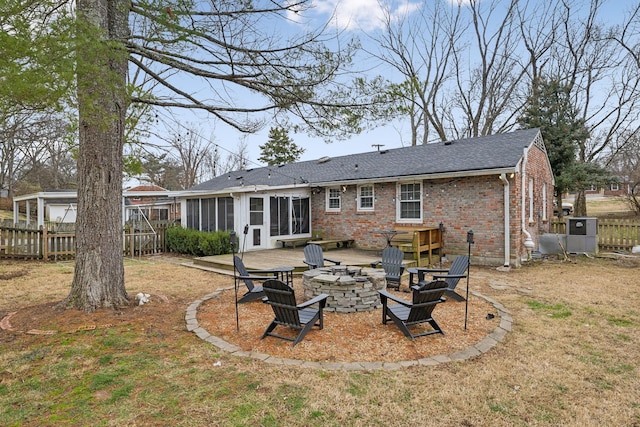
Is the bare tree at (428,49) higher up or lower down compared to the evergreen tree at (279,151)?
higher up

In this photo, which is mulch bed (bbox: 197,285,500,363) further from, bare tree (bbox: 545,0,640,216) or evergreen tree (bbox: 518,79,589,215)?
bare tree (bbox: 545,0,640,216)

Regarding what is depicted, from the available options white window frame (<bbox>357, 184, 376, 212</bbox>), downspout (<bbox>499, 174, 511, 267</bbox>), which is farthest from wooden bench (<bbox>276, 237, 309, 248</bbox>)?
downspout (<bbox>499, 174, 511, 267</bbox>)

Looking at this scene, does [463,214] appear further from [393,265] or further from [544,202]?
[544,202]

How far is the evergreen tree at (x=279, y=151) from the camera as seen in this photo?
32906 millimetres

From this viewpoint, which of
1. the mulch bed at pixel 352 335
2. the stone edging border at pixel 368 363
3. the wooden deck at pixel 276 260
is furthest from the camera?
the wooden deck at pixel 276 260

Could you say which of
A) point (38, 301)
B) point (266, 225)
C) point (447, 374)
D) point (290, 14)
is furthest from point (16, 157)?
point (447, 374)

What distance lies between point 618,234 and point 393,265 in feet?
33.9

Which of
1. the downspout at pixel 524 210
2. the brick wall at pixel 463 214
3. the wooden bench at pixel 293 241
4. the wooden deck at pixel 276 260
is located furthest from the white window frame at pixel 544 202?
the wooden bench at pixel 293 241

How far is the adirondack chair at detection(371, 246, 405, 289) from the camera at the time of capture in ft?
24.5

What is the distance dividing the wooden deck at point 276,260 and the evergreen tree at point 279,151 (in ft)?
69.3

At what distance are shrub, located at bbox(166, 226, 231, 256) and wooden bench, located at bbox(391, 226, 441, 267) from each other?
5.75 meters

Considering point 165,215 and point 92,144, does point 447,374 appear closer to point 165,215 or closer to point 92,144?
point 92,144

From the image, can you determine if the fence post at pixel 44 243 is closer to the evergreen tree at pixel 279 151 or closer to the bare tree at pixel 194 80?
the bare tree at pixel 194 80

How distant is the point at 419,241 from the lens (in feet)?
33.7
